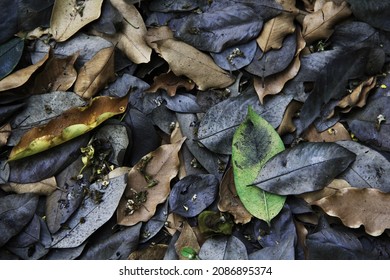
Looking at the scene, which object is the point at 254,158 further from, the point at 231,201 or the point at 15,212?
the point at 15,212

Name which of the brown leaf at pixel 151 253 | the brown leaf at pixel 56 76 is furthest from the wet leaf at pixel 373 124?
the brown leaf at pixel 56 76

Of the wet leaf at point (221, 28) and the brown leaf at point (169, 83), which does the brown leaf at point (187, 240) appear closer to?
the brown leaf at point (169, 83)

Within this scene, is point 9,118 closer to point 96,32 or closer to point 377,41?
point 96,32

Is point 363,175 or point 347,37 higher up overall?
point 347,37

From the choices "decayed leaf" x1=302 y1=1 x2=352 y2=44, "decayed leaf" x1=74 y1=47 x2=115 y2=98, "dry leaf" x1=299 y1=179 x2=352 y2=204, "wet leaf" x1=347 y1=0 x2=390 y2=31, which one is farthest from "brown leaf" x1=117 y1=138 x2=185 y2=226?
"wet leaf" x1=347 y1=0 x2=390 y2=31

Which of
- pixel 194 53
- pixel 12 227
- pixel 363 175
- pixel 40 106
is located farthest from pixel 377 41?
pixel 12 227
